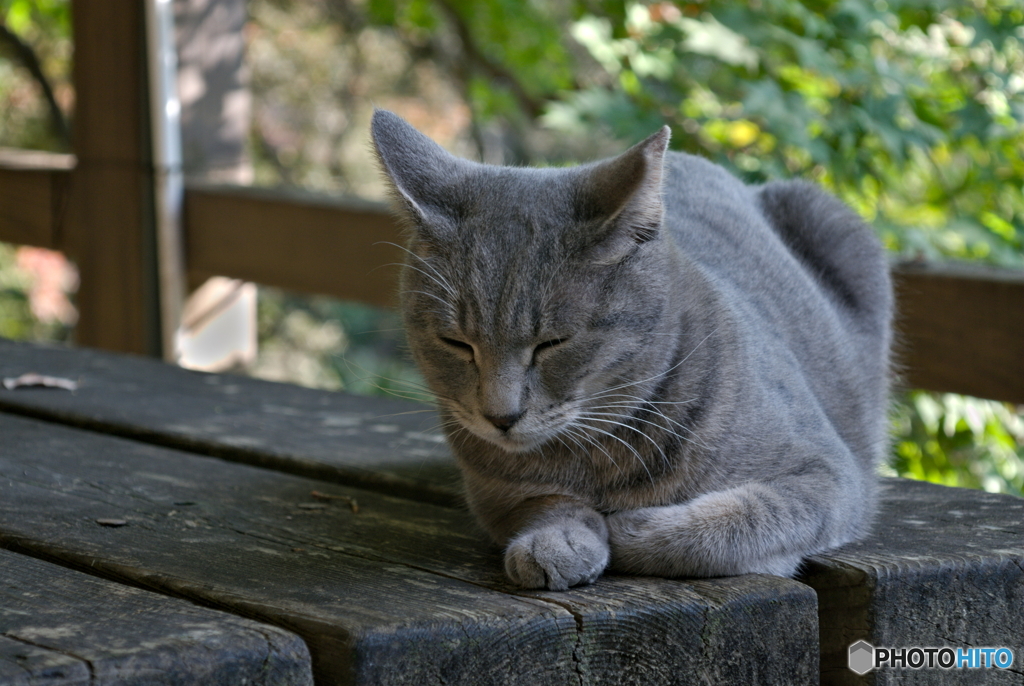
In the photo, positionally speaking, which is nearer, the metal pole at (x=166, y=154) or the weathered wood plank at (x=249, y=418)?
the weathered wood plank at (x=249, y=418)

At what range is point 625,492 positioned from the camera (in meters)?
1.69

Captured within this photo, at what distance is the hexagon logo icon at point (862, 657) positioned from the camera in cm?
147

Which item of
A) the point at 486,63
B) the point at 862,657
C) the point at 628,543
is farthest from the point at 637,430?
the point at 486,63

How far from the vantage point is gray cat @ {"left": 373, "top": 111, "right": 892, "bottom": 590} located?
1549 mm

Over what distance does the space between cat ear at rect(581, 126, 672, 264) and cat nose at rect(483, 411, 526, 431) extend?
282mm

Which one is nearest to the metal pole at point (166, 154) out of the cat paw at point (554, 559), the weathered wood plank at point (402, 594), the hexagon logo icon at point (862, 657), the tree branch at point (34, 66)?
the weathered wood plank at point (402, 594)

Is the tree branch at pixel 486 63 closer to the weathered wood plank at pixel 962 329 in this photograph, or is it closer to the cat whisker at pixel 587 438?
the weathered wood plank at pixel 962 329

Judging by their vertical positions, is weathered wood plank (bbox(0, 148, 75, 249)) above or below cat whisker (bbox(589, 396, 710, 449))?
above

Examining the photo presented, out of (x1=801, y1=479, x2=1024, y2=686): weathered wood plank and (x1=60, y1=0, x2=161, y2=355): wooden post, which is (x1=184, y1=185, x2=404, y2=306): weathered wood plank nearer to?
(x1=60, y1=0, x2=161, y2=355): wooden post

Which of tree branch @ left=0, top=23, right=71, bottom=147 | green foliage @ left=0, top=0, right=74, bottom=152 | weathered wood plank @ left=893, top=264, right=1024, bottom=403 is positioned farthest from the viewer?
green foliage @ left=0, top=0, right=74, bottom=152

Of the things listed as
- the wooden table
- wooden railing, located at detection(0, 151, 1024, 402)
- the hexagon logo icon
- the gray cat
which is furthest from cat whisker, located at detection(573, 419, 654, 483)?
wooden railing, located at detection(0, 151, 1024, 402)

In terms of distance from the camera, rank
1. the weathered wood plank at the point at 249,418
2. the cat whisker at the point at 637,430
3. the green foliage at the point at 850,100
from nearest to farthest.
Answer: the cat whisker at the point at 637,430 → the weathered wood plank at the point at 249,418 → the green foliage at the point at 850,100

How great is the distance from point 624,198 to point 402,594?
2.30 feet

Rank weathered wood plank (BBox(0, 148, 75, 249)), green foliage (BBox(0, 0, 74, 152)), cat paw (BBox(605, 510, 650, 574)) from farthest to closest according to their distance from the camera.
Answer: green foliage (BBox(0, 0, 74, 152)), weathered wood plank (BBox(0, 148, 75, 249)), cat paw (BBox(605, 510, 650, 574))
